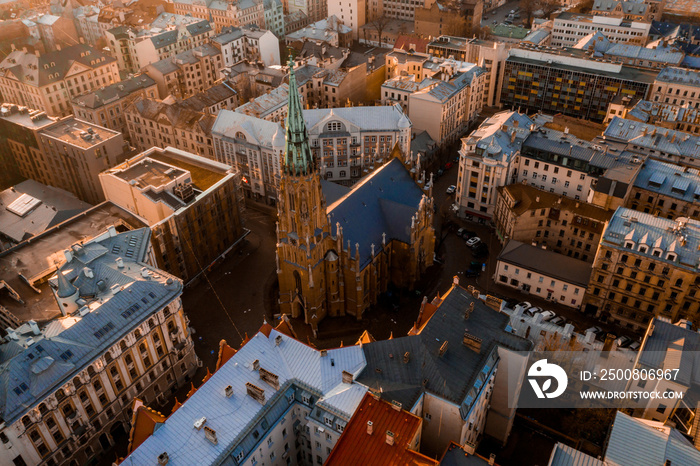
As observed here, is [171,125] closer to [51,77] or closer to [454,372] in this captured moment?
[51,77]

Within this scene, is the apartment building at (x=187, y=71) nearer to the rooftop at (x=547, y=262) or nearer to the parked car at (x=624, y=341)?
the rooftop at (x=547, y=262)

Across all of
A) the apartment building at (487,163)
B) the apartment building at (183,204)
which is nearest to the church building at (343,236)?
the apartment building at (487,163)

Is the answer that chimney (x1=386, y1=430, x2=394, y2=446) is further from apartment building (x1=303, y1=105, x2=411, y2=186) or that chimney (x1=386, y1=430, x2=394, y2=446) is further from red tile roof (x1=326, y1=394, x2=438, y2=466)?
apartment building (x1=303, y1=105, x2=411, y2=186)

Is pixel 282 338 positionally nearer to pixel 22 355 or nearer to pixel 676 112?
pixel 22 355

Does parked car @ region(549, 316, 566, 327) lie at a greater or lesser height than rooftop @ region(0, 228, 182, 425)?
lesser

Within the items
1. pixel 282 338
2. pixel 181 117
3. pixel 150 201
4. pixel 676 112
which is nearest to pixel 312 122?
pixel 181 117

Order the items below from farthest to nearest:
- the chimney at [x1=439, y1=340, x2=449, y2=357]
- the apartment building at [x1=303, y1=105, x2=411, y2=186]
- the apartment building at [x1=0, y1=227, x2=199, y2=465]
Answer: the apartment building at [x1=303, y1=105, x2=411, y2=186], the chimney at [x1=439, y1=340, x2=449, y2=357], the apartment building at [x1=0, y1=227, x2=199, y2=465]

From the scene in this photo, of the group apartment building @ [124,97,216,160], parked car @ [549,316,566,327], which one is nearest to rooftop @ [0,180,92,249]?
apartment building @ [124,97,216,160]
